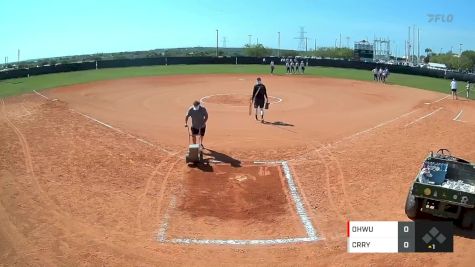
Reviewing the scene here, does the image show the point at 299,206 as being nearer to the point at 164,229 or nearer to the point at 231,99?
the point at 164,229

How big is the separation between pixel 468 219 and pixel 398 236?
6.06 feet

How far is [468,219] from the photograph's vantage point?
978cm

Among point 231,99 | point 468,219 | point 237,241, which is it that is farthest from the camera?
point 231,99

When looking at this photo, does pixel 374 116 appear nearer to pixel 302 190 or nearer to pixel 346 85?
pixel 302 190

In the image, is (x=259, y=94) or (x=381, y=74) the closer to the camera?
(x=259, y=94)

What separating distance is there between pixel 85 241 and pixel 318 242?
16.5ft

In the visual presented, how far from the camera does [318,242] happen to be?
945 centimetres

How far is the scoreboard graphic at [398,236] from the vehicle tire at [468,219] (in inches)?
12.9

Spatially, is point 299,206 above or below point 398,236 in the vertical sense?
above

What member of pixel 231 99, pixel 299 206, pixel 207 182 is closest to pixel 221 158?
pixel 207 182

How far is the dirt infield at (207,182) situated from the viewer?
8930 millimetres

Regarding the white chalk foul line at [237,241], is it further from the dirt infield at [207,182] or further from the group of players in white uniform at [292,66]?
the group of players in white uniform at [292,66]

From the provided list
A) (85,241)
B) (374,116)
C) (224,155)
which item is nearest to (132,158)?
(224,155)

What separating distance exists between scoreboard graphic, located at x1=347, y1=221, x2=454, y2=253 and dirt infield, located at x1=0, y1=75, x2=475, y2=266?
249 millimetres
